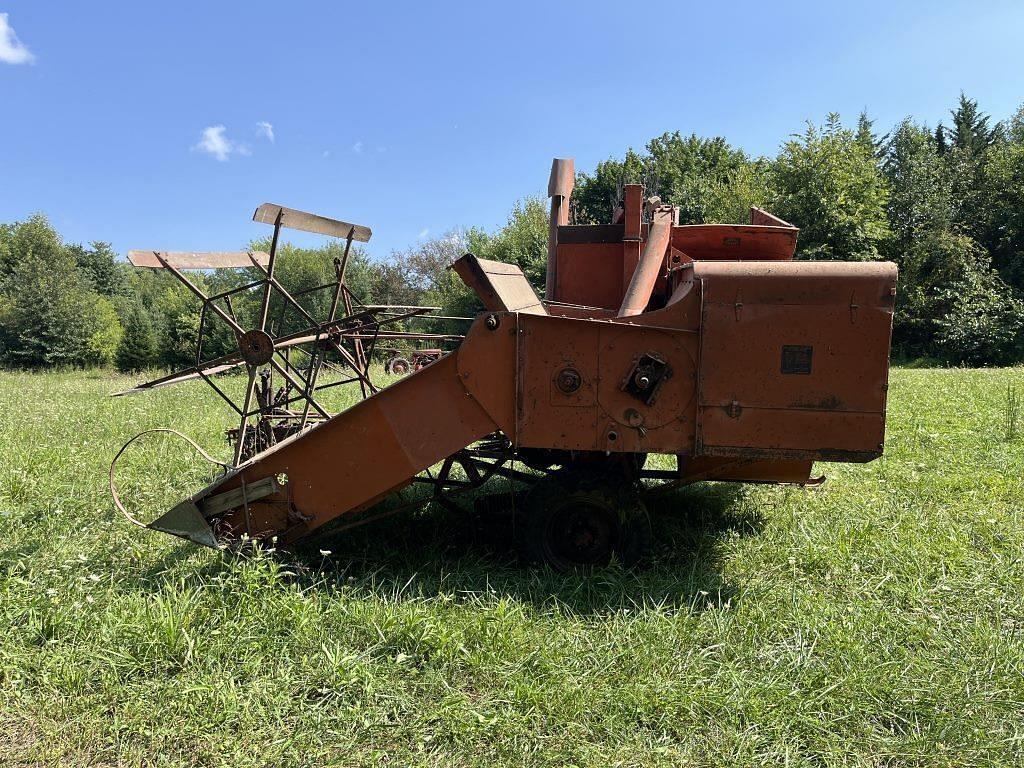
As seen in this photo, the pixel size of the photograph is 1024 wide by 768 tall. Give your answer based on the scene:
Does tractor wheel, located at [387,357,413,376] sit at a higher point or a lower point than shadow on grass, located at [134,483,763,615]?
higher

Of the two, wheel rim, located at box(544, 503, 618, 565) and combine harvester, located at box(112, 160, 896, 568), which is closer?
combine harvester, located at box(112, 160, 896, 568)

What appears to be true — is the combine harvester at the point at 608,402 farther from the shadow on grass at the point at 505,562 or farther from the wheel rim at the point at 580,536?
the shadow on grass at the point at 505,562

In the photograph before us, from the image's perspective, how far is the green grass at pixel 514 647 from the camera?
95.5 inches

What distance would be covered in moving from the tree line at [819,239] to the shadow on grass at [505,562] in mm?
11944

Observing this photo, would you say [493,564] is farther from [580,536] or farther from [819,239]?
[819,239]

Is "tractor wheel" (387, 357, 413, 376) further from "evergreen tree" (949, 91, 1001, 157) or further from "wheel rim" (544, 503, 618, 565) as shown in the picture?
"evergreen tree" (949, 91, 1001, 157)

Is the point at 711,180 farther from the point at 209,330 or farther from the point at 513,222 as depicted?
the point at 209,330

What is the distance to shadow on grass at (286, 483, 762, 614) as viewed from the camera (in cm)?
351

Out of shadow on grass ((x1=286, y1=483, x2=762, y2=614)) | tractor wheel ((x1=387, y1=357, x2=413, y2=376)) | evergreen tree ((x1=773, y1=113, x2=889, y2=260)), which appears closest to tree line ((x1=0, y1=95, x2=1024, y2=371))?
evergreen tree ((x1=773, y1=113, x2=889, y2=260))

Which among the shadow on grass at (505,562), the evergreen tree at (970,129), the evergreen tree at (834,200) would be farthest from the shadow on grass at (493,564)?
the evergreen tree at (970,129)

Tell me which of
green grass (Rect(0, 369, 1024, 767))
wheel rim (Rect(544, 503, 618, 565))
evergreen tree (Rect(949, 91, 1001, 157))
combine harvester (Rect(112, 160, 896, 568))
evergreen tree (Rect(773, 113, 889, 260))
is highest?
evergreen tree (Rect(949, 91, 1001, 157))

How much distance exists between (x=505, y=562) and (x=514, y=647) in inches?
43.0

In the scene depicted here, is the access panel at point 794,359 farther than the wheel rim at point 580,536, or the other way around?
the wheel rim at point 580,536

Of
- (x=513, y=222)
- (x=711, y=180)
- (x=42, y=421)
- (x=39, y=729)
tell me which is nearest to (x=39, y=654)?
(x=39, y=729)
